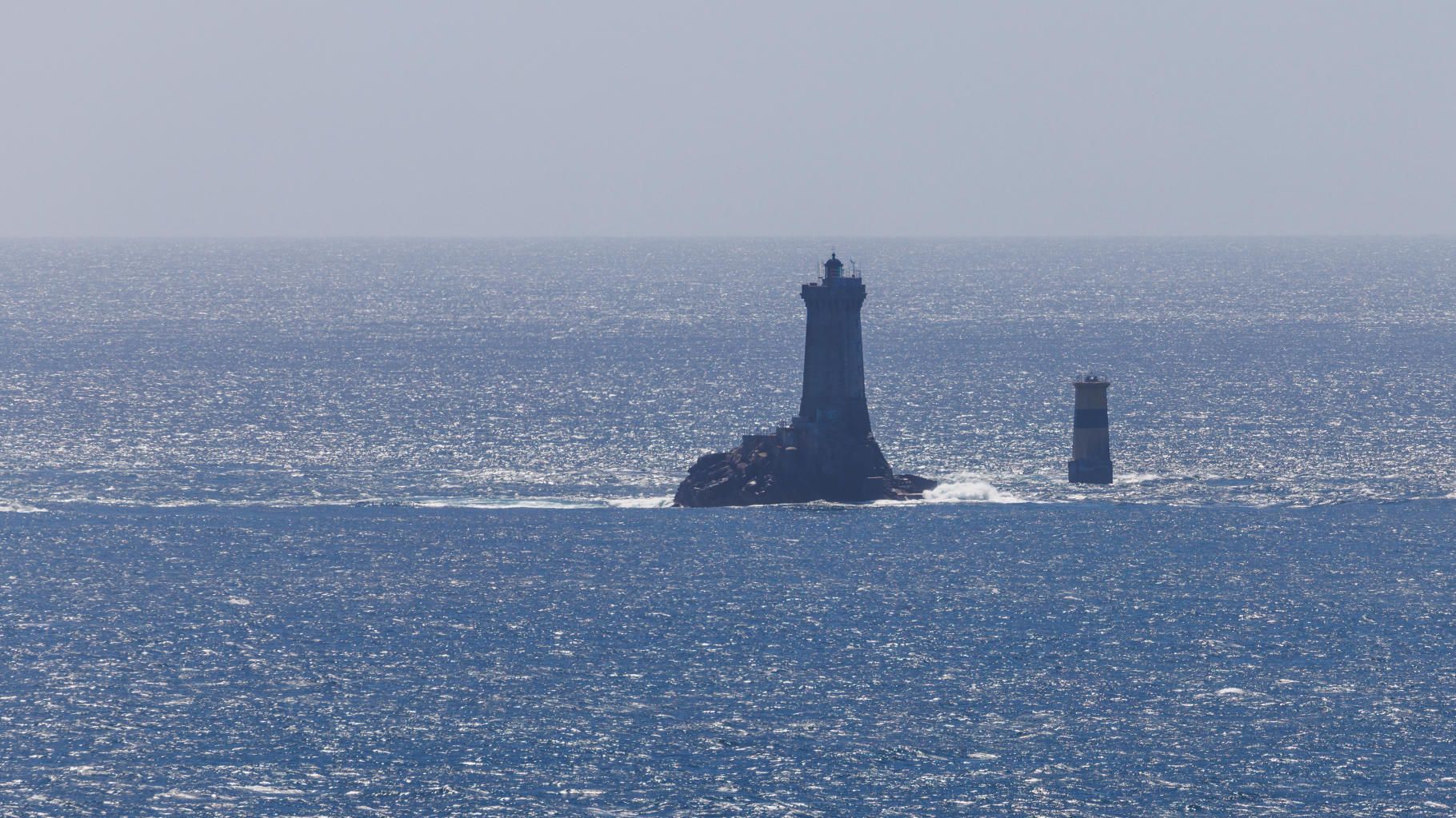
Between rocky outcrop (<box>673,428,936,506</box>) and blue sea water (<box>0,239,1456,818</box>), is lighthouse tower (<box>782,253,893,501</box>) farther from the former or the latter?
blue sea water (<box>0,239,1456,818</box>)

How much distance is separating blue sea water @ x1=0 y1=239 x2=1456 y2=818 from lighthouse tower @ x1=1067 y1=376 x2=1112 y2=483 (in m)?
1.44

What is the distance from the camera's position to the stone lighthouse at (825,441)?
286 feet

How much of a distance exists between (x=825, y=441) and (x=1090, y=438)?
37.7 feet

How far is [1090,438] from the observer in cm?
9125

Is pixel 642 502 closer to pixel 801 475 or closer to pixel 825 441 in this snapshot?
pixel 801 475

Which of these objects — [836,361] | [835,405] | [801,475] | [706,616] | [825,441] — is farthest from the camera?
[801,475]

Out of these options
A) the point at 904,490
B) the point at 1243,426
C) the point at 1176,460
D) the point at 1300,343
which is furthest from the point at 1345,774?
the point at 1300,343

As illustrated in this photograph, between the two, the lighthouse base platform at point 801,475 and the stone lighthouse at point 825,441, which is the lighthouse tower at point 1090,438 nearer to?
the lighthouse base platform at point 801,475

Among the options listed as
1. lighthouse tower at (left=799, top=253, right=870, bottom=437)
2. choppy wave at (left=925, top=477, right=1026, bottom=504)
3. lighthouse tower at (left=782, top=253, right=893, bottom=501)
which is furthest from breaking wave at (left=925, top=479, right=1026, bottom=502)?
lighthouse tower at (left=799, top=253, right=870, bottom=437)

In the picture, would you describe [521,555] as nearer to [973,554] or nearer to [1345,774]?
[973,554]

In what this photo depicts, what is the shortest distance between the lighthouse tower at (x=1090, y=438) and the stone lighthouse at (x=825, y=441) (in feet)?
24.9

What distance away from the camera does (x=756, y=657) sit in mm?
61875

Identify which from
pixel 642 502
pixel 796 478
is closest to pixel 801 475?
pixel 796 478

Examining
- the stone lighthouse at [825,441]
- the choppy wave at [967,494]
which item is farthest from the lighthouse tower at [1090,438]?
the stone lighthouse at [825,441]
